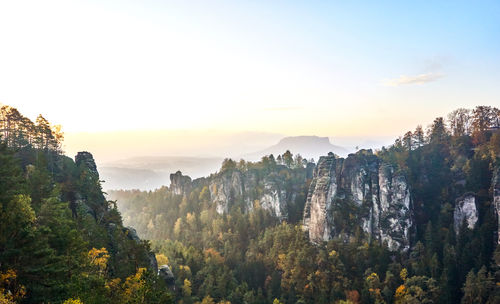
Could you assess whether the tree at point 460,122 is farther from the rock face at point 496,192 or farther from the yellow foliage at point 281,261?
the yellow foliage at point 281,261

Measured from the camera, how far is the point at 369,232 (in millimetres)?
75688

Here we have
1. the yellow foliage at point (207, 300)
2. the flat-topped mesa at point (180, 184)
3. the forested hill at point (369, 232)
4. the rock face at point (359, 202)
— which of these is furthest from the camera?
the flat-topped mesa at point (180, 184)

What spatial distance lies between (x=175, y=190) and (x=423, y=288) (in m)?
97.7

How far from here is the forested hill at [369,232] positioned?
61156mm

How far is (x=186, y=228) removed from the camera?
109m

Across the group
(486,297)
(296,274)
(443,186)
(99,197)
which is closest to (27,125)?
(99,197)

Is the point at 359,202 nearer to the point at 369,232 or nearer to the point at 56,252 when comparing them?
the point at 369,232

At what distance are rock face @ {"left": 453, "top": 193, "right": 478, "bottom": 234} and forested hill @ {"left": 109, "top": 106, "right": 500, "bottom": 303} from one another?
0.65ft

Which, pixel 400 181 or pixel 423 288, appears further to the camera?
pixel 400 181

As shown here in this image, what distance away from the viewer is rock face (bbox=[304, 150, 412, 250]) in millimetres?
73188

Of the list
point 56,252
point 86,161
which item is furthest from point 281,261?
point 56,252

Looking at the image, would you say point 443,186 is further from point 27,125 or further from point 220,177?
point 27,125

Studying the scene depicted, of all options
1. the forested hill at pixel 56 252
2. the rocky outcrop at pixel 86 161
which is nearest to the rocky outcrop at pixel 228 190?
the rocky outcrop at pixel 86 161

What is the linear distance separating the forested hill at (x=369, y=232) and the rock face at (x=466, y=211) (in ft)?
0.65
